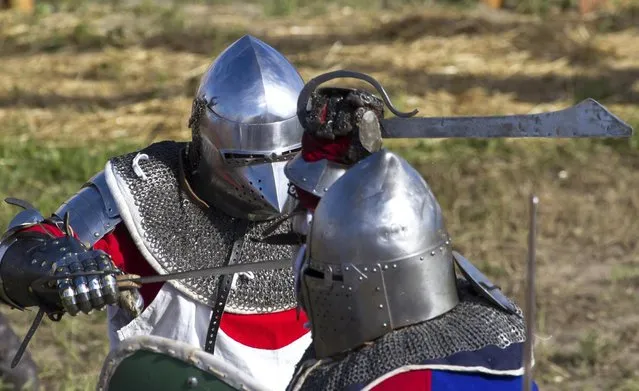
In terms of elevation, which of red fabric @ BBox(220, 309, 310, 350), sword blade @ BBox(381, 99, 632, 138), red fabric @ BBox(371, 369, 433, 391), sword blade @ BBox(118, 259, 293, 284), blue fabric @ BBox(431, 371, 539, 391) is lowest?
red fabric @ BBox(220, 309, 310, 350)

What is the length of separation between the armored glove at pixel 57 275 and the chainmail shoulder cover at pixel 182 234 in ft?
0.69

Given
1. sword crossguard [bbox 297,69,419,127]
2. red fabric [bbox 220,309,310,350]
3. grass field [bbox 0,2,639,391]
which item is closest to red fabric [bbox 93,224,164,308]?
red fabric [bbox 220,309,310,350]

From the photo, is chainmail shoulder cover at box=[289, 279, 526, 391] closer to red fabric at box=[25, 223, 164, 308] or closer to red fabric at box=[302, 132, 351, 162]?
red fabric at box=[302, 132, 351, 162]

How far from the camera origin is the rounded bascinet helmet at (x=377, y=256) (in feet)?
9.37

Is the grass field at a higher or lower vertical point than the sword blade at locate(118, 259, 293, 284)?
lower

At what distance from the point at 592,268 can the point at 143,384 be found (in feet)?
14.2

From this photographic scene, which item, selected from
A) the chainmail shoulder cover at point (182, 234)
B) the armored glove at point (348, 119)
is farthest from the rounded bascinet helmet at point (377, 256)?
the chainmail shoulder cover at point (182, 234)

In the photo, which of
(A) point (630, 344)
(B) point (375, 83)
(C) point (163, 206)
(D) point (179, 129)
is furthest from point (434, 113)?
(B) point (375, 83)

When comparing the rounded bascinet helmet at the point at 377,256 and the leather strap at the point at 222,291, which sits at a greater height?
the rounded bascinet helmet at the point at 377,256

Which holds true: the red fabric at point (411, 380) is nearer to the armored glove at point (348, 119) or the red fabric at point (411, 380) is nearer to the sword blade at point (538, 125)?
the sword blade at point (538, 125)

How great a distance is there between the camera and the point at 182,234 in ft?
13.5

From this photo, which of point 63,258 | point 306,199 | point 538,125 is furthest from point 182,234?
point 538,125

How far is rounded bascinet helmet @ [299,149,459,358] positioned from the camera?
2857 millimetres

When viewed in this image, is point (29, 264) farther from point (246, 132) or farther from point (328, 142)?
point (328, 142)
